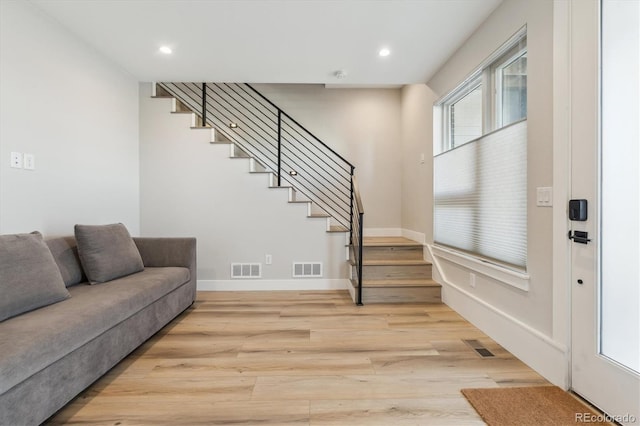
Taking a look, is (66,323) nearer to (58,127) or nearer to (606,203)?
(58,127)

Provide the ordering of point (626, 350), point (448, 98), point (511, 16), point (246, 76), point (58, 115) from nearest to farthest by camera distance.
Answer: point (626, 350) < point (511, 16) < point (58, 115) < point (448, 98) < point (246, 76)

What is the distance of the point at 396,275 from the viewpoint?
12.1 feet

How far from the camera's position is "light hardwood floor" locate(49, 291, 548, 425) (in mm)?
1596

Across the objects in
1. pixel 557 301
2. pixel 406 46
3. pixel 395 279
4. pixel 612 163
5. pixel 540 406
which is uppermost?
pixel 406 46

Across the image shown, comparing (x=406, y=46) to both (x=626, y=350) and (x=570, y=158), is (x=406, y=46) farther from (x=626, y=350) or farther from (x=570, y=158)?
(x=626, y=350)

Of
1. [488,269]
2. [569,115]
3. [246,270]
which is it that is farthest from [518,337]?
[246,270]

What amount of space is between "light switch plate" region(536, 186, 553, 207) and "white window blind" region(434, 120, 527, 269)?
0.47 feet

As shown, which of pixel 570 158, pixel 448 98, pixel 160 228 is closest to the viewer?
pixel 570 158

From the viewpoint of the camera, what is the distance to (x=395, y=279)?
3660 mm

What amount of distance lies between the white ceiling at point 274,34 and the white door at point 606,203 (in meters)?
1.08

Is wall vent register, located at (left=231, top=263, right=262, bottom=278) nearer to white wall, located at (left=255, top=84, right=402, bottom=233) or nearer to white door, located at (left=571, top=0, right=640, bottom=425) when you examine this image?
white wall, located at (left=255, top=84, right=402, bottom=233)

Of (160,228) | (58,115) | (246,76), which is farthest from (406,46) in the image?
(160,228)

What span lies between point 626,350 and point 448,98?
2.76 m

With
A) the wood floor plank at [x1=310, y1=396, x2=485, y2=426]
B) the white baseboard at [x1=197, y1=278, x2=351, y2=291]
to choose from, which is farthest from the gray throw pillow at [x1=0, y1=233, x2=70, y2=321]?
the white baseboard at [x1=197, y1=278, x2=351, y2=291]
